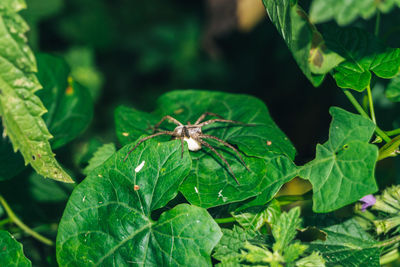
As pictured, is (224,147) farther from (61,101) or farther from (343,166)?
(61,101)

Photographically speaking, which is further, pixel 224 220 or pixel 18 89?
pixel 224 220

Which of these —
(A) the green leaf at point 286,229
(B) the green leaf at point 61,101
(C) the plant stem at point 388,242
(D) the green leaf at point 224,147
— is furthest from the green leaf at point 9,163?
(C) the plant stem at point 388,242

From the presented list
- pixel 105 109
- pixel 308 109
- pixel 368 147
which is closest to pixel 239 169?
pixel 368 147

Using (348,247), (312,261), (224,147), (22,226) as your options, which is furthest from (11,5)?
(348,247)

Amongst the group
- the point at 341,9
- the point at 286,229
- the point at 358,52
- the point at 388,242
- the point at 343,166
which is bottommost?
the point at 388,242

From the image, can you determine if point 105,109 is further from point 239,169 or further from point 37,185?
point 239,169

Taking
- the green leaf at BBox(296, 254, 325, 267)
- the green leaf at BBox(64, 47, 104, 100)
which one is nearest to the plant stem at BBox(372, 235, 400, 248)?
the green leaf at BBox(296, 254, 325, 267)

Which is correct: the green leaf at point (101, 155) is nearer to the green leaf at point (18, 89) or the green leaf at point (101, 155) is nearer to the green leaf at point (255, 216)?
the green leaf at point (18, 89)
